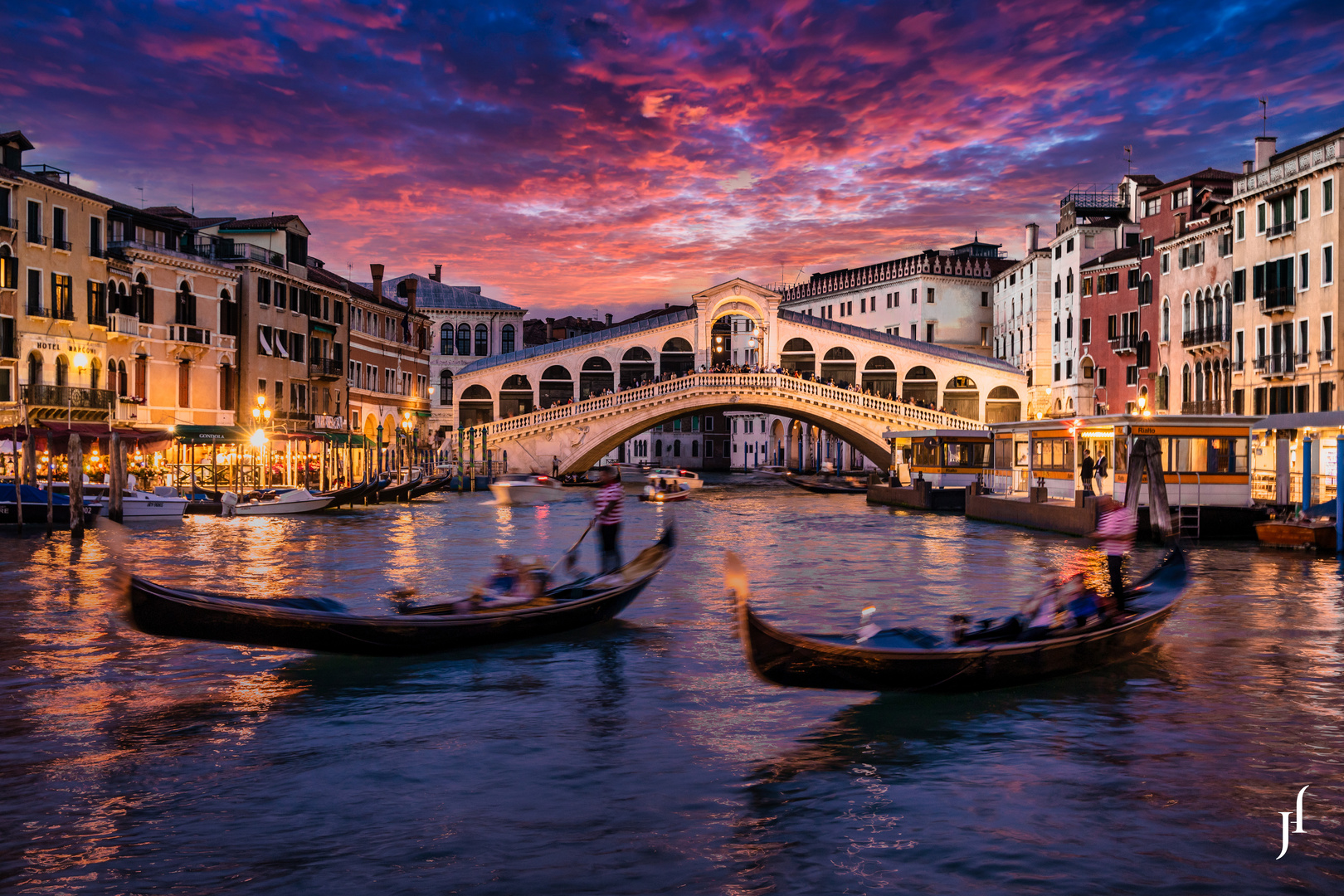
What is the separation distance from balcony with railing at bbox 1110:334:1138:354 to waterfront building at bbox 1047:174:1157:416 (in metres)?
1.70

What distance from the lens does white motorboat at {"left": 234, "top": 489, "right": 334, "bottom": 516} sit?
1140 inches

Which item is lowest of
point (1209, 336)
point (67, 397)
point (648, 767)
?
point (648, 767)

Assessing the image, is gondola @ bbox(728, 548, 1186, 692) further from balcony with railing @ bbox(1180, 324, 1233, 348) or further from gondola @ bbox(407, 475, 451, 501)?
gondola @ bbox(407, 475, 451, 501)

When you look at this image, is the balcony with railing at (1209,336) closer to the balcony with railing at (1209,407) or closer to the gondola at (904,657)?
the balcony with railing at (1209,407)

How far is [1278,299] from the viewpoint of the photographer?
31.1m

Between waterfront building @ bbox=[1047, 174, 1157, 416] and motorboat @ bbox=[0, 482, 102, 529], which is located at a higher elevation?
waterfront building @ bbox=[1047, 174, 1157, 416]

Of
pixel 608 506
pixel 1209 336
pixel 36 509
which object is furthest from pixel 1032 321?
pixel 608 506

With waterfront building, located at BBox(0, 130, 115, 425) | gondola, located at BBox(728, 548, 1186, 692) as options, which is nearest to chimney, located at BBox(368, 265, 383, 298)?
waterfront building, located at BBox(0, 130, 115, 425)

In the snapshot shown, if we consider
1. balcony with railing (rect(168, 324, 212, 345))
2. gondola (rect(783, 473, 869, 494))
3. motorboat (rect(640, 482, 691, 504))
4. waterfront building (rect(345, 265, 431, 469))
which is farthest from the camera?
waterfront building (rect(345, 265, 431, 469))

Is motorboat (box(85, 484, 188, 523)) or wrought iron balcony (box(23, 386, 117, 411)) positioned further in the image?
wrought iron balcony (box(23, 386, 117, 411))

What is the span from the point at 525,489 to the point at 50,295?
17.1 metres

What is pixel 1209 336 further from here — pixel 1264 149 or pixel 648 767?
pixel 648 767

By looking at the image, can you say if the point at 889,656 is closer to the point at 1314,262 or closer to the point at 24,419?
the point at 24,419

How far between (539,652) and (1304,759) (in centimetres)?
622
